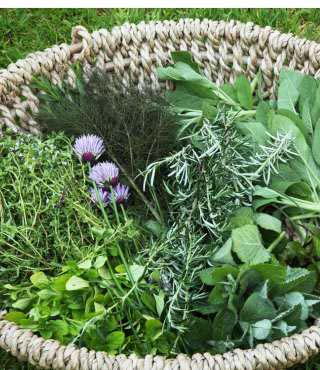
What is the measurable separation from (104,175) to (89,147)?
99 mm

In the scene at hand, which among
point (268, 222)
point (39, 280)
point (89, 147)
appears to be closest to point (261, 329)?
point (268, 222)

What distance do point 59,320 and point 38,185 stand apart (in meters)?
0.36

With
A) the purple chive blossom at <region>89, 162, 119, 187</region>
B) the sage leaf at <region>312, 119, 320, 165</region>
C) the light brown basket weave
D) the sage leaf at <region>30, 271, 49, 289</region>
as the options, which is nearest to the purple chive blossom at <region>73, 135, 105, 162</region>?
the purple chive blossom at <region>89, 162, 119, 187</region>

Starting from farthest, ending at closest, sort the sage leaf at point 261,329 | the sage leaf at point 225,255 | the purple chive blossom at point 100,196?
1. the purple chive blossom at point 100,196
2. the sage leaf at point 225,255
3. the sage leaf at point 261,329

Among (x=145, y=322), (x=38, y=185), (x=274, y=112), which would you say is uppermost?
(x=274, y=112)

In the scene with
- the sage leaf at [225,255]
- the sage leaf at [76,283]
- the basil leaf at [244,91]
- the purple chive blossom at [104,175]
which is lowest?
the sage leaf at [76,283]

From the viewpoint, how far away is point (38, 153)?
1771 millimetres

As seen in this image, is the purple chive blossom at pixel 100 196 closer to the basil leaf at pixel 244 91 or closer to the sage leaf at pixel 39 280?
the sage leaf at pixel 39 280

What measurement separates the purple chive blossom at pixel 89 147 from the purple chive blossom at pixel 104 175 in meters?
0.05

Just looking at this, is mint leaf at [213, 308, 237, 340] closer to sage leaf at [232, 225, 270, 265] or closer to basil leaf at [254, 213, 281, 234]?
sage leaf at [232, 225, 270, 265]

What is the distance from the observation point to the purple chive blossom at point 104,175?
68.4 inches

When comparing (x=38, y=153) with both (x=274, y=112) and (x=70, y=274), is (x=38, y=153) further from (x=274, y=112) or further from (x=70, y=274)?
(x=274, y=112)

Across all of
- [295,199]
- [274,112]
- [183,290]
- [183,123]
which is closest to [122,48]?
[183,123]

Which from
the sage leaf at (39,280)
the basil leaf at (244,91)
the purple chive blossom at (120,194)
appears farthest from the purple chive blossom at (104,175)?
the basil leaf at (244,91)
